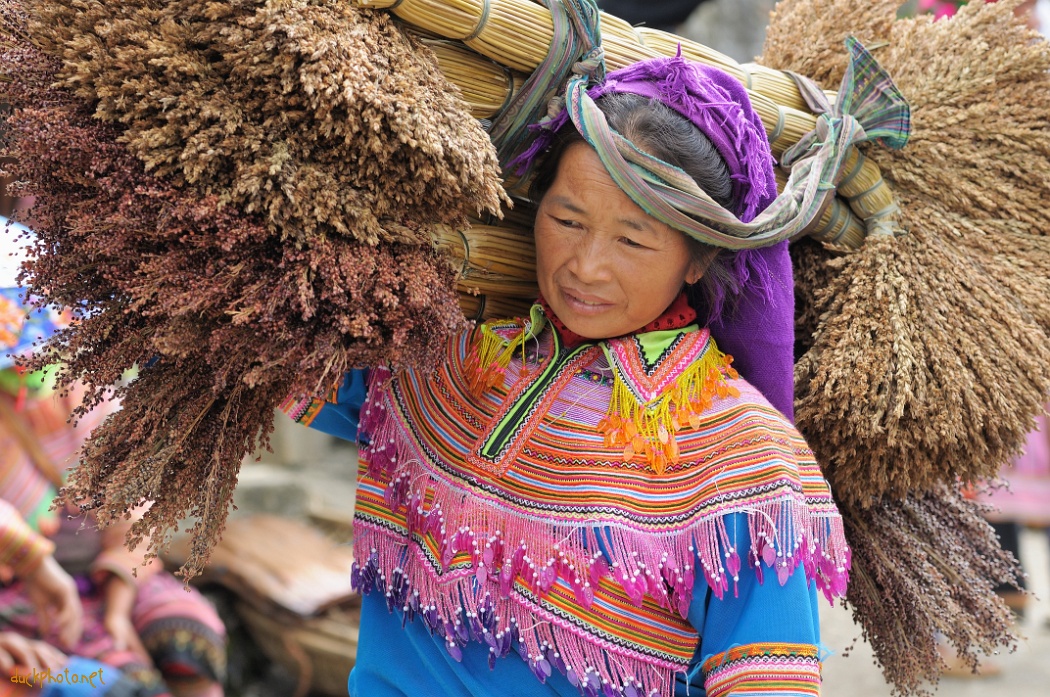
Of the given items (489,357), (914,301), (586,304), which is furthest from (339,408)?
(914,301)

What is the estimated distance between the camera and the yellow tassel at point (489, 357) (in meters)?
1.43

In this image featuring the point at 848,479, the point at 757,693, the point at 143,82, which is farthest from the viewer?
the point at 848,479

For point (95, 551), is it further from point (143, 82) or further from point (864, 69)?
point (864, 69)

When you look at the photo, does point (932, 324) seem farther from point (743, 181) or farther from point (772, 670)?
point (772, 670)

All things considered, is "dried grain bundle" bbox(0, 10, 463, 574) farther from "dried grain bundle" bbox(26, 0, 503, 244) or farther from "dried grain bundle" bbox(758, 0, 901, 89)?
"dried grain bundle" bbox(758, 0, 901, 89)

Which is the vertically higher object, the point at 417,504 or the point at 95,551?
the point at 417,504

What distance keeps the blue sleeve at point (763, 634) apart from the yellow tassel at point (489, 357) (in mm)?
388

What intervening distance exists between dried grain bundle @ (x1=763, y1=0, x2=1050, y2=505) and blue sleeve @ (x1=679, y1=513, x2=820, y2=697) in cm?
29

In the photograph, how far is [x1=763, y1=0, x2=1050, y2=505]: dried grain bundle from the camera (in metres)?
1.43

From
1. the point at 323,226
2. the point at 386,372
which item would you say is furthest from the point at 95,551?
the point at 323,226

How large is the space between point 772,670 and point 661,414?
35 cm

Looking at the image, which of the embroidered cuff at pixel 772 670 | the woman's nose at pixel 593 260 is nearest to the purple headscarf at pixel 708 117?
the woman's nose at pixel 593 260

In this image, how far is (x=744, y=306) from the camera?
143 centimetres

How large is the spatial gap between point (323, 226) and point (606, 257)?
39cm
